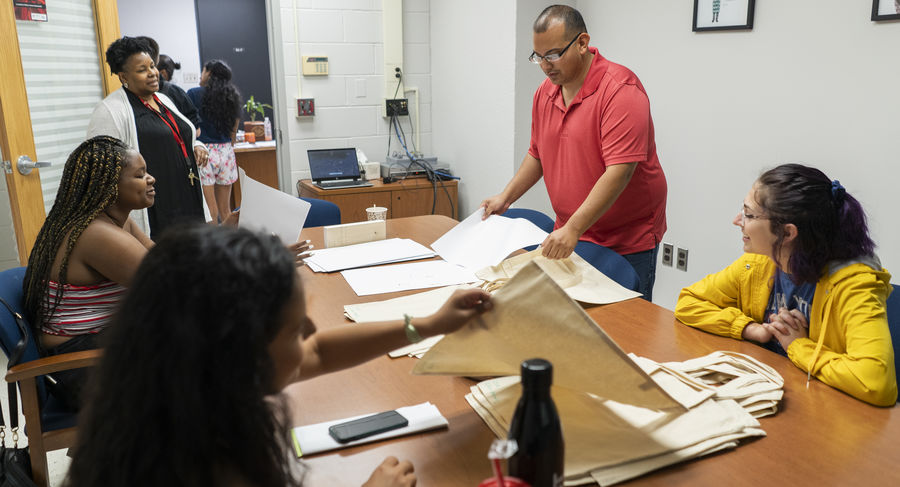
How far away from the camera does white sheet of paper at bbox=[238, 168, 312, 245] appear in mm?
1982

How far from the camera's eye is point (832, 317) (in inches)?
54.5

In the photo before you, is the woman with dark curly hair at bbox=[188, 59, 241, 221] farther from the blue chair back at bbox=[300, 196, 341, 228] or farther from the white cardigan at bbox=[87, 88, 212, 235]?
the blue chair back at bbox=[300, 196, 341, 228]

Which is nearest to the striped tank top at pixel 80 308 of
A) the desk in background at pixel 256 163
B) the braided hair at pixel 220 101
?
the braided hair at pixel 220 101

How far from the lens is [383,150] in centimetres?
461

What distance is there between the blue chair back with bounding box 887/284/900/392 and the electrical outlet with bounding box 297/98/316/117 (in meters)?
3.52

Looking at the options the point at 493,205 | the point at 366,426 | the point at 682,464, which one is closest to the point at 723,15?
the point at 493,205

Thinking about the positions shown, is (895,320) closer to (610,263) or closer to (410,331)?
(610,263)

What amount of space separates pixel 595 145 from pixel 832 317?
1059 mm

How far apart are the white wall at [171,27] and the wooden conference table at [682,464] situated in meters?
6.88

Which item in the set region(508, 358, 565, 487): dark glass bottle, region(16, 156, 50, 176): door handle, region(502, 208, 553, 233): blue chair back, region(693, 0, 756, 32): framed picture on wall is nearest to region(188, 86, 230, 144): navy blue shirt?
region(16, 156, 50, 176): door handle

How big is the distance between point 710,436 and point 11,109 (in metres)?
2.87

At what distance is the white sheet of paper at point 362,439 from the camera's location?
42.4 inches

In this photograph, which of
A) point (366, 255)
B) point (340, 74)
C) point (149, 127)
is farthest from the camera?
point (340, 74)

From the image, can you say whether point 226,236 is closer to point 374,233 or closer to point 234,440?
point 234,440
